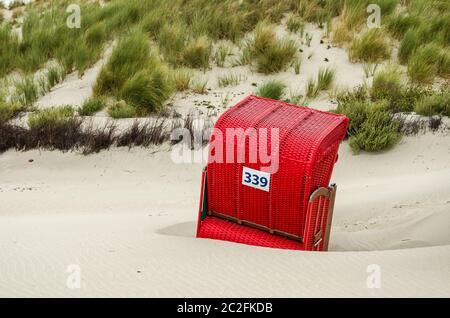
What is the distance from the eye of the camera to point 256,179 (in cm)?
450

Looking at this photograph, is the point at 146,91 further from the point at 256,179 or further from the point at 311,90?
the point at 256,179

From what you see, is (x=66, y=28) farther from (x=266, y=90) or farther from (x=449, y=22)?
(x=449, y=22)

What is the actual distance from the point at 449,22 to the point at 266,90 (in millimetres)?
3683

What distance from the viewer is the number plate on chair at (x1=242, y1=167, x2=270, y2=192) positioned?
4.46m

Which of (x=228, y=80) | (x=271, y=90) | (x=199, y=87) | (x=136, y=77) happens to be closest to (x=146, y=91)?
(x=136, y=77)

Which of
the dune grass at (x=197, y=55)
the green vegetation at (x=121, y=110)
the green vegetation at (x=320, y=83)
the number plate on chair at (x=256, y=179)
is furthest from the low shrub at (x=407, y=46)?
the number plate on chair at (x=256, y=179)

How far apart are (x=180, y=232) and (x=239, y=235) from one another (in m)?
0.78

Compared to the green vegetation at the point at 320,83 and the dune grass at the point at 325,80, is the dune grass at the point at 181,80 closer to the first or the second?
the green vegetation at the point at 320,83

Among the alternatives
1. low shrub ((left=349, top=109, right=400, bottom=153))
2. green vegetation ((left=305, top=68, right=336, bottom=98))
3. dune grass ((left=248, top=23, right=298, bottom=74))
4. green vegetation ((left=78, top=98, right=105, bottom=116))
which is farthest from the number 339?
dune grass ((left=248, top=23, right=298, bottom=74))

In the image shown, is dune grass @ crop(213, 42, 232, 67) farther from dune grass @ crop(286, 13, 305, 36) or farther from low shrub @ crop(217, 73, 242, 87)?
dune grass @ crop(286, 13, 305, 36)

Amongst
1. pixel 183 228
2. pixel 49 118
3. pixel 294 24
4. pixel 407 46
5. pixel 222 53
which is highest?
pixel 294 24

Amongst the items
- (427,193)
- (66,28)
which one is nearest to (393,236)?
(427,193)

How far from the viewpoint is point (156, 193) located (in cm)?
679

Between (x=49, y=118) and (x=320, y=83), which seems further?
(x=320, y=83)
